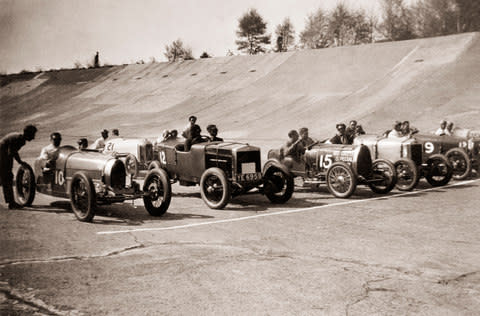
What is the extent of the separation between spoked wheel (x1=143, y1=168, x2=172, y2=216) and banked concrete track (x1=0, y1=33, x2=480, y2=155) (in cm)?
1725

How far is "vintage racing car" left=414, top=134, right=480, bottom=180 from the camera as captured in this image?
551 inches

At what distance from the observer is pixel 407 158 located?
Result: 12.4 meters

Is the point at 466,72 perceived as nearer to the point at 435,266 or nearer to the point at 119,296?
the point at 435,266

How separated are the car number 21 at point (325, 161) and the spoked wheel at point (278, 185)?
1.61m

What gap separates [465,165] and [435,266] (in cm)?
897

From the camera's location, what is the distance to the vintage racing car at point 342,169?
11203 millimetres

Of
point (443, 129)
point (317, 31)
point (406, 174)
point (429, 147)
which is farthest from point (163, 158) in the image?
point (317, 31)

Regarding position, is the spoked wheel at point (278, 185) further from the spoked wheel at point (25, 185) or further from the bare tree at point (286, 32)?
the bare tree at point (286, 32)

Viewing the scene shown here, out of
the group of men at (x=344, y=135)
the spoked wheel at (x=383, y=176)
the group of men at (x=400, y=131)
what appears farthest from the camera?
the group of men at (x=400, y=131)

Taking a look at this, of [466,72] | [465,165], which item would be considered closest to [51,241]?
[465,165]

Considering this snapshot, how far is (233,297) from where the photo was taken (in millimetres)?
4934

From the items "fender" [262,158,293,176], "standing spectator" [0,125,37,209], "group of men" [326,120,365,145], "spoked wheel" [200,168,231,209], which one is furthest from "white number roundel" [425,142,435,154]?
"standing spectator" [0,125,37,209]

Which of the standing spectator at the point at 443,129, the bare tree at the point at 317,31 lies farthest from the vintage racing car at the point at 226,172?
the bare tree at the point at 317,31

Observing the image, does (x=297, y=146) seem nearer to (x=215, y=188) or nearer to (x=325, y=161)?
(x=325, y=161)
